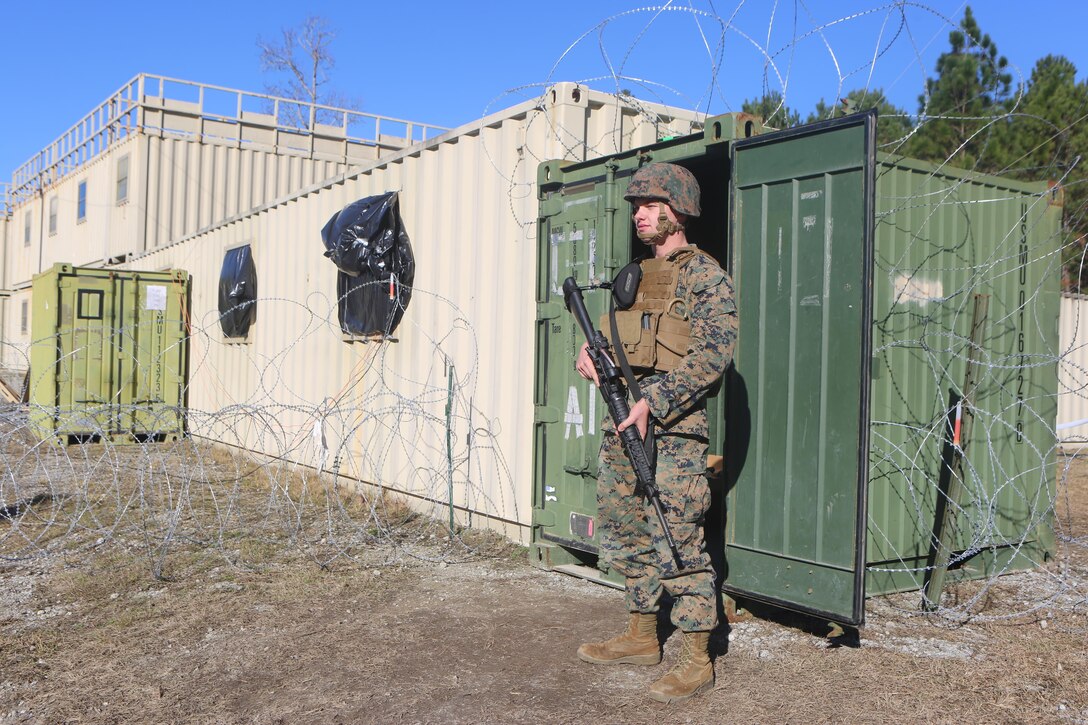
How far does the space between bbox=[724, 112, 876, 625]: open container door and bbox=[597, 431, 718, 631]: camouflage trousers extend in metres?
0.57

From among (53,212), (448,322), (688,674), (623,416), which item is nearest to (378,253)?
(448,322)

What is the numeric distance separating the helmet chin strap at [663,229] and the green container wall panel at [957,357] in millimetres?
1270

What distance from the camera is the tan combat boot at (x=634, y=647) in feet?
12.4

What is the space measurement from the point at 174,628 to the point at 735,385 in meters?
2.76

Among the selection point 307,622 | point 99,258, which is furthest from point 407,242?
point 99,258

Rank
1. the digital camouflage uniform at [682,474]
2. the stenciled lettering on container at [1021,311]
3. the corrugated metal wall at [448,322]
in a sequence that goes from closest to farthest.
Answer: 1. the digital camouflage uniform at [682,474]
2. the stenciled lettering on container at [1021,311]
3. the corrugated metal wall at [448,322]

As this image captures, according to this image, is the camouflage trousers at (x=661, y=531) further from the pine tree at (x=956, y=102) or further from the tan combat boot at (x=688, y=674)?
the pine tree at (x=956, y=102)

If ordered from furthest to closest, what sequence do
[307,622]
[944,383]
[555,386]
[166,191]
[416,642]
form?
1. [166,191]
2. [555,386]
3. [944,383]
4. [307,622]
5. [416,642]

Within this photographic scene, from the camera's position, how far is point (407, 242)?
703 centimetres

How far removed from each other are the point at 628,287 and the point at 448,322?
3.00 meters

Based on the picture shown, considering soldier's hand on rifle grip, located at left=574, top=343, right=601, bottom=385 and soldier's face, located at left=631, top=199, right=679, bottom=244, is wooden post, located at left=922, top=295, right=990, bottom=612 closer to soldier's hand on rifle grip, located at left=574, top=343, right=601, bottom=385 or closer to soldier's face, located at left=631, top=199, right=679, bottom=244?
soldier's face, located at left=631, top=199, right=679, bottom=244

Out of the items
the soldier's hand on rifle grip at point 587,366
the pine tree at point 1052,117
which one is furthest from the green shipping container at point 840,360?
the pine tree at point 1052,117

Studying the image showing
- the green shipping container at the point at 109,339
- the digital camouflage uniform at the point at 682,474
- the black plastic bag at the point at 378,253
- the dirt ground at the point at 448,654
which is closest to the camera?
the dirt ground at the point at 448,654

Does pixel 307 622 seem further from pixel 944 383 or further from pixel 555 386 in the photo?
pixel 944 383
